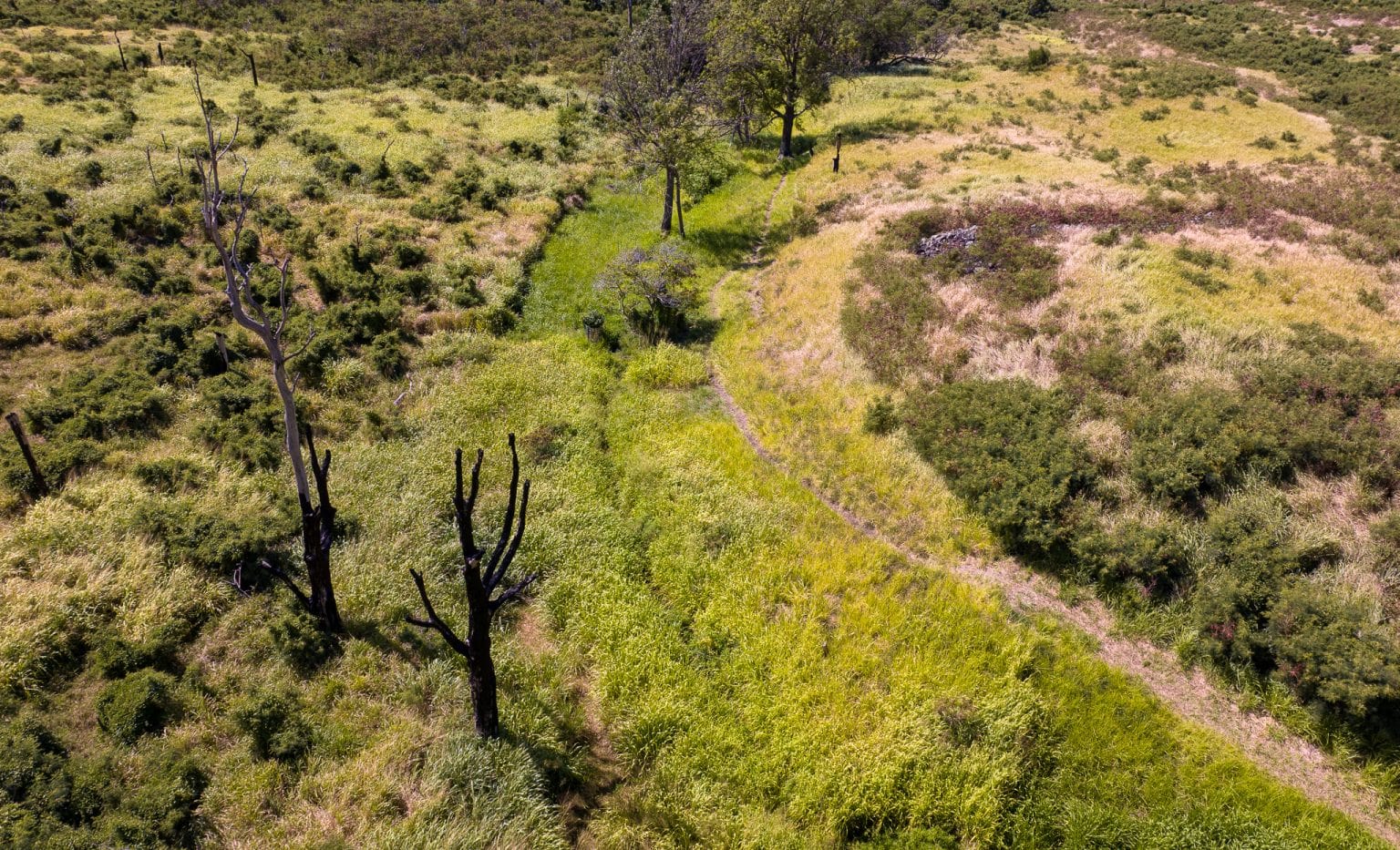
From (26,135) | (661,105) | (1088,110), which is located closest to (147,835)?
(661,105)

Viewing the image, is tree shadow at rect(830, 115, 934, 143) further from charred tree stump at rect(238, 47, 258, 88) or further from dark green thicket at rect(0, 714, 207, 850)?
dark green thicket at rect(0, 714, 207, 850)

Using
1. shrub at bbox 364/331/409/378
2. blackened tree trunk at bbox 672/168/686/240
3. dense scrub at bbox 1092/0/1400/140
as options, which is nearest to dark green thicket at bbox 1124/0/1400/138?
dense scrub at bbox 1092/0/1400/140

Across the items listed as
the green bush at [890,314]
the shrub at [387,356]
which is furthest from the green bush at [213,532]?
the green bush at [890,314]

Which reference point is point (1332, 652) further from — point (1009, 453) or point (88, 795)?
point (88, 795)

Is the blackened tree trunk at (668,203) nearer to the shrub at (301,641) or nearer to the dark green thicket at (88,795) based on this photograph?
the shrub at (301,641)

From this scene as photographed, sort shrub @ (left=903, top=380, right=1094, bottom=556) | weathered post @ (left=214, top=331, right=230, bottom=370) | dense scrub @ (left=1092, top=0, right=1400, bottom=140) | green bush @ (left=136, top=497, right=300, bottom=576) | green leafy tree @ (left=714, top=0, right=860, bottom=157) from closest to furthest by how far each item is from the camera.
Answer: green bush @ (left=136, top=497, right=300, bottom=576) < shrub @ (left=903, top=380, right=1094, bottom=556) < weathered post @ (left=214, top=331, right=230, bottom=370) < green leafy tree @ (left=714, top=0, right=860, bottom=157) < dense scrub @ (left=1092, top=0, right=1400, bottom=140)

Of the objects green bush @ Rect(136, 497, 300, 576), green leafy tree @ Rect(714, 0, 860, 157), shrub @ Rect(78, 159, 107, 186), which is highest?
green leafy tree @ Rect(714, 0, 860, 157)
